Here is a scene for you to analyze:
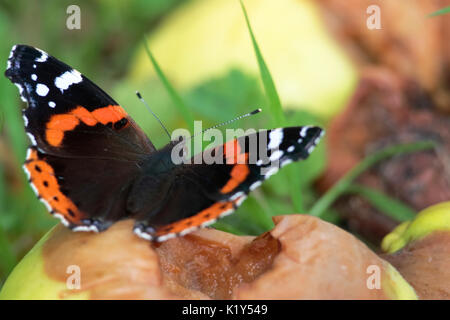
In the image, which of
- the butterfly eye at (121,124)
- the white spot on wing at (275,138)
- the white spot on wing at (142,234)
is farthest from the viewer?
the butterfly eye at (121,124)

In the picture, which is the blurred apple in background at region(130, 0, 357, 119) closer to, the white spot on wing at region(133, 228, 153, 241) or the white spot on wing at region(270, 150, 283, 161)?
the white spot on wing at region(270, 150, 283, 161)

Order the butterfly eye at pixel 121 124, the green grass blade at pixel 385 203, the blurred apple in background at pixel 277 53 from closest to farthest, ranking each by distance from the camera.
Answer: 1. the butterfly eye at pixel 121 124
2. the green grass blade at pixel 385 203
3. the blurred apple in background at pixel 277 53

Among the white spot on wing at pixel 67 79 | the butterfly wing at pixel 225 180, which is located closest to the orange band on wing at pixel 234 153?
the butterfly wing at pixel 225 180

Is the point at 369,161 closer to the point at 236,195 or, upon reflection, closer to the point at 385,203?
the point at 385,203

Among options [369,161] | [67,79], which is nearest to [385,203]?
[369,161]

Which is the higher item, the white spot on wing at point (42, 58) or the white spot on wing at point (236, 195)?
the white spot on wing at point (42, 58)

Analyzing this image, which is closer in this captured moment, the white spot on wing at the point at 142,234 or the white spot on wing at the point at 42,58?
the white spot on wing at the point at 142,234

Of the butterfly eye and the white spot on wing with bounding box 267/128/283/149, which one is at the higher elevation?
the butterfly eye

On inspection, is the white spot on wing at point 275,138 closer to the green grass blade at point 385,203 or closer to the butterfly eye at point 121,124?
the butterfly eye at point 121,124

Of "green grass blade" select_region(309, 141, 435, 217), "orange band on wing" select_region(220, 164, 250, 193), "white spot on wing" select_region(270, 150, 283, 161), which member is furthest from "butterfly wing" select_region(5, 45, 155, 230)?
"green grass blade" select_region(309, 141, 435, 217)
